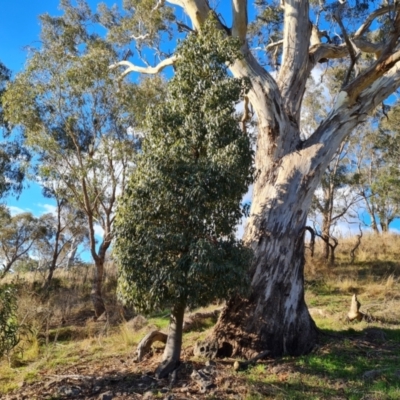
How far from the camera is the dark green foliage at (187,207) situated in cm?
560

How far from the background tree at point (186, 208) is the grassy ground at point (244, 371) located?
2.21ft

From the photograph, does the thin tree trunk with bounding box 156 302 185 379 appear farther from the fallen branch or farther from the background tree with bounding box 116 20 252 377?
the fallen branch

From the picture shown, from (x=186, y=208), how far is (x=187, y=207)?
1.7 inches

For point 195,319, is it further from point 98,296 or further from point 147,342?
point 98,296

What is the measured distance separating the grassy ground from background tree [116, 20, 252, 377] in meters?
0.68

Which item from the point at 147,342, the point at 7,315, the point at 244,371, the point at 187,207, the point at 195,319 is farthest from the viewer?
the point at 195,319

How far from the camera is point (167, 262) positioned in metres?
5.68

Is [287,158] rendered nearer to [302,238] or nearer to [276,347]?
[302,238]

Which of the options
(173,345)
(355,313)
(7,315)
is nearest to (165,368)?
(173,345)

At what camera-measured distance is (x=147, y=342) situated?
7078 millimetres

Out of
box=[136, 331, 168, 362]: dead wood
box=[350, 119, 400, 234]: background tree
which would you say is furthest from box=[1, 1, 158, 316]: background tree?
box=[350, 119, 400, 234]: background tree

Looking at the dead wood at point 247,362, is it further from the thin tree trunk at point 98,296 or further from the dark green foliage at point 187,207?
the thin tree trunk at point 98,296

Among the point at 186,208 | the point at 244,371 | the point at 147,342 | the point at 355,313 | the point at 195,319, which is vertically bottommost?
the point at 244,371

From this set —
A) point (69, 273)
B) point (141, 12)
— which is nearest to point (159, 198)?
point (141, 12)
